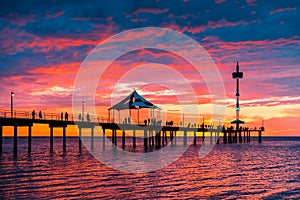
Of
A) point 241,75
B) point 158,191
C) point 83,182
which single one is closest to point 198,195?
point 158,191

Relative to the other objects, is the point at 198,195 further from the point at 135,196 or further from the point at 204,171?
the point at 204,171

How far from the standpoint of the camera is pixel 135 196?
23656 millimetres

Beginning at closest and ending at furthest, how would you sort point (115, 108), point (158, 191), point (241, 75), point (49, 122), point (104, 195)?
point (104, 195) < point (158, 191) < point (49, 122) < point (115, 108) < point (241, 75)

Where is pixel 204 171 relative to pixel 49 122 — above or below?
below

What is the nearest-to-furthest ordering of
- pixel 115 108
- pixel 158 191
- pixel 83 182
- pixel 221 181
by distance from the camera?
pixel 158 191
pixel 83 182
pixel 221 181
pixel 115 108

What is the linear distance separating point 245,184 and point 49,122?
32.9 meters

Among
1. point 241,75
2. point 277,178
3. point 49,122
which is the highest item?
point 241,75

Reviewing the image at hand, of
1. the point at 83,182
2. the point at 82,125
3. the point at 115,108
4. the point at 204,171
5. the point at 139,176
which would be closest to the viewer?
the point at 83,182

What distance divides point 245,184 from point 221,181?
1.81 meters

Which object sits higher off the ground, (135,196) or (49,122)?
(49,122)

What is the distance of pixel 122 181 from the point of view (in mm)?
29156

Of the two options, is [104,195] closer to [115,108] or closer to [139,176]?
[139,176]

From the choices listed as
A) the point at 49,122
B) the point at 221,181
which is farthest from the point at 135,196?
the point at 49,122

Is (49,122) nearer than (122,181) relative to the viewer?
No
